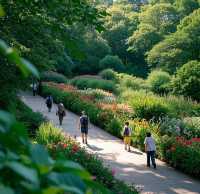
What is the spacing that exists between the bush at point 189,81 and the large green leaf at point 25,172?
27.4 metres

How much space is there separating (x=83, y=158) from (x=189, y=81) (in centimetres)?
1797

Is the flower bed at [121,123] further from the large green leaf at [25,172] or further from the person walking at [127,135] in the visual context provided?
the large green leaf at [25,172]

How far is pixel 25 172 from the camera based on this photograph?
2.99ft

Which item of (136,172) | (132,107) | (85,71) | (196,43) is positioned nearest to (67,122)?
(132,107)

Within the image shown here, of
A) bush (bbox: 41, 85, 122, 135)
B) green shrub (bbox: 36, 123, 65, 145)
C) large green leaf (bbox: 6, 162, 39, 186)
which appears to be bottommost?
green shrub (bbox: 36, 123, 65, 145)

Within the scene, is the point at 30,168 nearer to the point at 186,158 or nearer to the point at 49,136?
the point at 49,136

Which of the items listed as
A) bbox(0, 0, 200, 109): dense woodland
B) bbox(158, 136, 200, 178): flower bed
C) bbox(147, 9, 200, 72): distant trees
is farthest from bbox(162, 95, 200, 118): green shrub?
bbox(147, 9, 200, 72): distant trees

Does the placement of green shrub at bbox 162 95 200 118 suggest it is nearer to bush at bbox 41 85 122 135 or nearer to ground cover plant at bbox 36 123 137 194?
bush at bbox 41 85 122 135

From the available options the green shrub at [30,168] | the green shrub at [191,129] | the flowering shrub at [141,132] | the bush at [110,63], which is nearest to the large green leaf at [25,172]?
the green shrub at [30,168]

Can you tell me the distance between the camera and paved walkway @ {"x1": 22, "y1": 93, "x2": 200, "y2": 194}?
→ 12.6m

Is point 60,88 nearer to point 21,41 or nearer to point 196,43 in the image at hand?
point 196,43

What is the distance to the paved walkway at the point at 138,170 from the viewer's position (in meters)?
12.6

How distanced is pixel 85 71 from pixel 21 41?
40.9 metres

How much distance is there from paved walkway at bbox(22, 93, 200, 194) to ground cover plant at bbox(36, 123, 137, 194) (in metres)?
1.54
